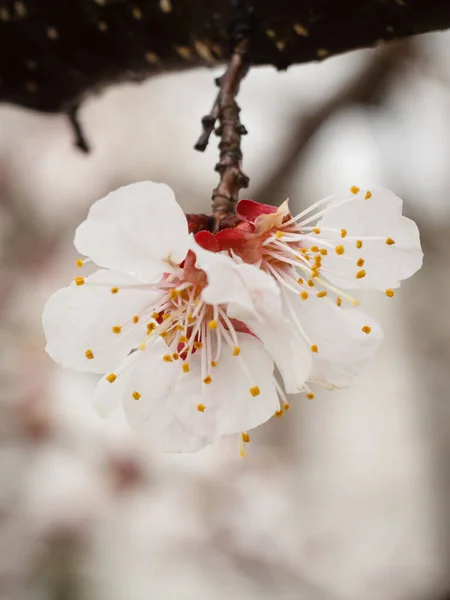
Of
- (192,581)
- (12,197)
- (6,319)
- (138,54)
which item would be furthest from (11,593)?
(138,54)

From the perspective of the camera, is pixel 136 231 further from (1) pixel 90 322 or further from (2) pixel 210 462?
(2) pixel 210 462

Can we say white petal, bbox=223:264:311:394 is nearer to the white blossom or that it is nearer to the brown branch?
the white blossom

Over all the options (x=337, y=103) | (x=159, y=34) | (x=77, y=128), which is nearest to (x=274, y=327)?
(x=159, y=34)

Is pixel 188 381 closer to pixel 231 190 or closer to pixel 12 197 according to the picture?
pixel 231 190

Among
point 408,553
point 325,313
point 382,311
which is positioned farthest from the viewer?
point 382,311

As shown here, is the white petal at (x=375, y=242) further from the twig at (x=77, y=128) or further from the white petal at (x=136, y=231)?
the twig at (x=77, y=128)

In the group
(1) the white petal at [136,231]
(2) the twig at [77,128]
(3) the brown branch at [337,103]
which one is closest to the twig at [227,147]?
(1) the white petal at [136,231]

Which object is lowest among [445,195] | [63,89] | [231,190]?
[231,190]
